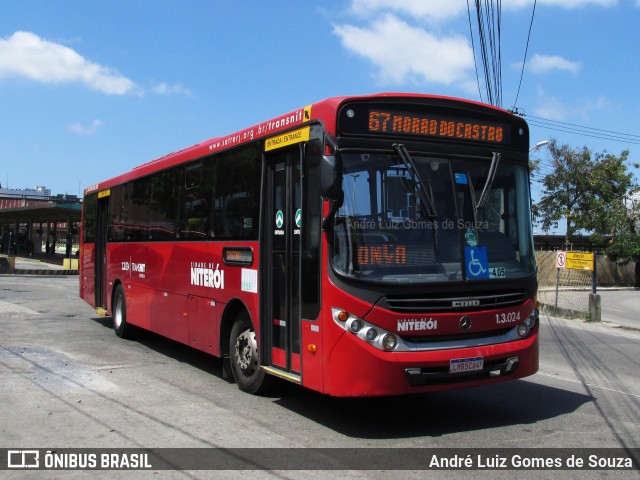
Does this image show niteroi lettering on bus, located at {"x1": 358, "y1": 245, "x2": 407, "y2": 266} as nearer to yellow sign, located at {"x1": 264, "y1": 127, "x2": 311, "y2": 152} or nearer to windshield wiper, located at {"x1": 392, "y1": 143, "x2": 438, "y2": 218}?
windshield wiper, located at {"x1": 392, "y1": 143, "x2": 438, "y2": 218}

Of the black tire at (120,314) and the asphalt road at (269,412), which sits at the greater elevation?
the black tire at (120,314)

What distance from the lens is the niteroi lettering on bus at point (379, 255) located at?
19.3 feet

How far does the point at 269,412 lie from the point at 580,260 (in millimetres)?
16494

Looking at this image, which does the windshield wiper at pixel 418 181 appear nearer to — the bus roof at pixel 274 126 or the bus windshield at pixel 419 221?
the bus windshield at pixel 419 221

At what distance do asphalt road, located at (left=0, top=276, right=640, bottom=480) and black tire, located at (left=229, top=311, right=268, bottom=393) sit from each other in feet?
0.53

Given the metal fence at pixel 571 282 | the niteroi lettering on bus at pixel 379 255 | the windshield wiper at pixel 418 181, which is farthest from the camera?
the metal fence at pixel 571 282

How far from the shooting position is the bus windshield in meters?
5.90

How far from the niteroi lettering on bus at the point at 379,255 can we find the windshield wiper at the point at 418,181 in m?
0.54

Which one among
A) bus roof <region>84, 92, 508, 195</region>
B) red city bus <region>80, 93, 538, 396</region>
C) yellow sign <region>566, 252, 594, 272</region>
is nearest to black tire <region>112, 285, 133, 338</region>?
bus roof <region>84, 92, 508, 195</region>

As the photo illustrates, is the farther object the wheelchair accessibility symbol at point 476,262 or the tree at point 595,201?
the tree at point 595,201

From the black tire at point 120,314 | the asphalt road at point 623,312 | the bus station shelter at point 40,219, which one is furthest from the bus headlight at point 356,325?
the bus station shelter at point 40,219

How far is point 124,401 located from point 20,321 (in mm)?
8907

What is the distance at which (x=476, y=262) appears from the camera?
6219 mm

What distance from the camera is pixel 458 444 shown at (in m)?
5.78
